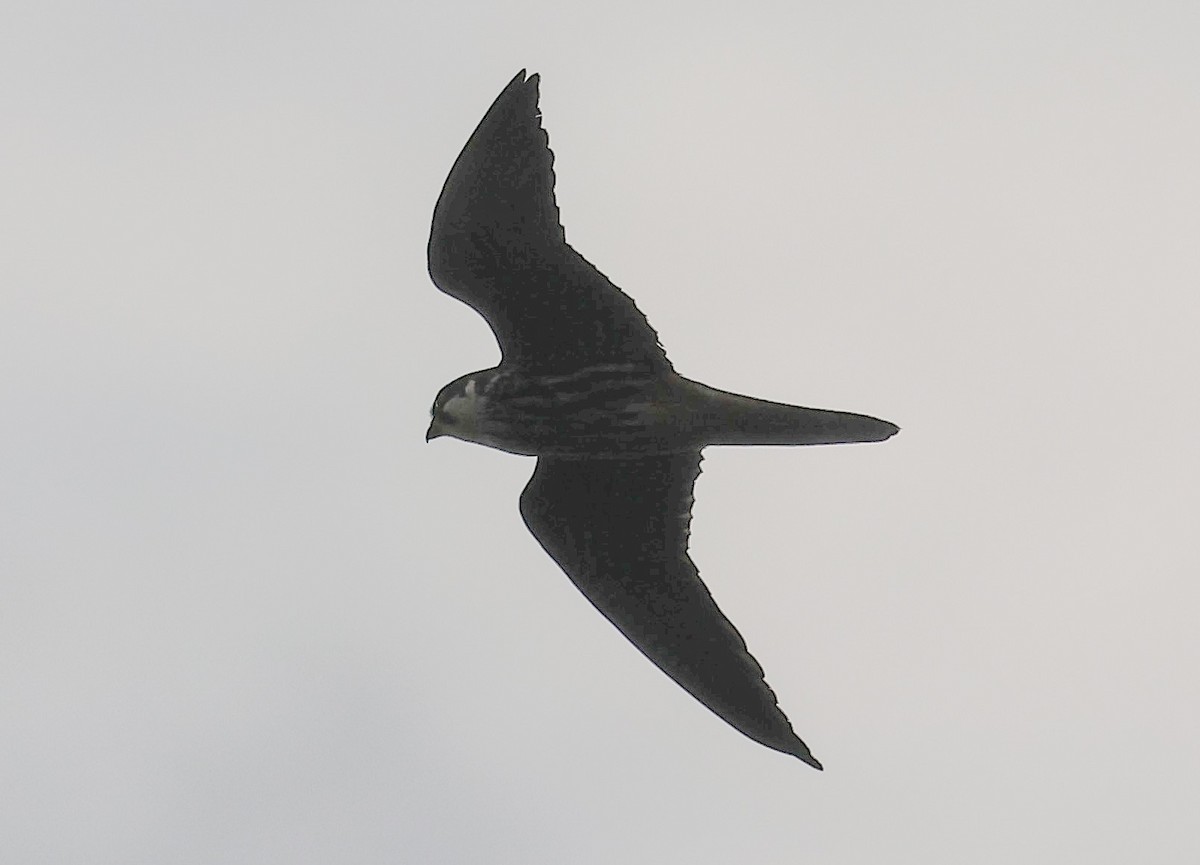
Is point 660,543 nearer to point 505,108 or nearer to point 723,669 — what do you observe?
point 723,669

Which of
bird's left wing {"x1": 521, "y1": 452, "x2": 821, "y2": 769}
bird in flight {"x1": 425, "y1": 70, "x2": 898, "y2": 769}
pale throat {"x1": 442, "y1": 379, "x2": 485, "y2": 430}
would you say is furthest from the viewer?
bird's left wing {"x1": 521, "y1": 452, "x2": 821, "y2": 769}

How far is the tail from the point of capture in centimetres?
1244

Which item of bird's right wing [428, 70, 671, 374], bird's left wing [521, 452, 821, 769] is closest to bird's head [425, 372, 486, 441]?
bird's right wing [428, 70, 671, 374]

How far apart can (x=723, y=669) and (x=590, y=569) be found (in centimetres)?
126

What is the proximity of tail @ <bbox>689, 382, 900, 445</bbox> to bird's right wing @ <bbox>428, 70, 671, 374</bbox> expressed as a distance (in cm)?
44

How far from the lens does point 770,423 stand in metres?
12.6

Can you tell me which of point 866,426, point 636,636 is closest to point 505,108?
point 866,426

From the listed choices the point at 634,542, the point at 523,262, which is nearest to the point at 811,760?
the point at 634,542

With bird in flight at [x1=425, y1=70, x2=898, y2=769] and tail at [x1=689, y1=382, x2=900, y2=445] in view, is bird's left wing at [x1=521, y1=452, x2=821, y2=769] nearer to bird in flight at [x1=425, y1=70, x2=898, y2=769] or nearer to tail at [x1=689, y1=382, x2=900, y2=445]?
bird in flight at [x1=425, y1=70, x2=898, y2=769]

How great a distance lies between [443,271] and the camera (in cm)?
1269

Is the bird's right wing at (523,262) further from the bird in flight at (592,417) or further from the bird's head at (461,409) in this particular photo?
the bird's head at (461,409)

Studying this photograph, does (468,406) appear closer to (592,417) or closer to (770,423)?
(592,417)

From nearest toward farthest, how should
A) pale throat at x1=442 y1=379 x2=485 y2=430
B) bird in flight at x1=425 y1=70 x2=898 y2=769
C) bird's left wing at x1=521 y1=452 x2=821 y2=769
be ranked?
bird in flight at x1=425 y1=70 x2=898 y2=769
pale throat at x1=442 y1=379 x2=485 y2=430
bird's left wing at x1=521 y1=452 x2=821 y2=769

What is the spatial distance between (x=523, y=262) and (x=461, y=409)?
1.24 meters
